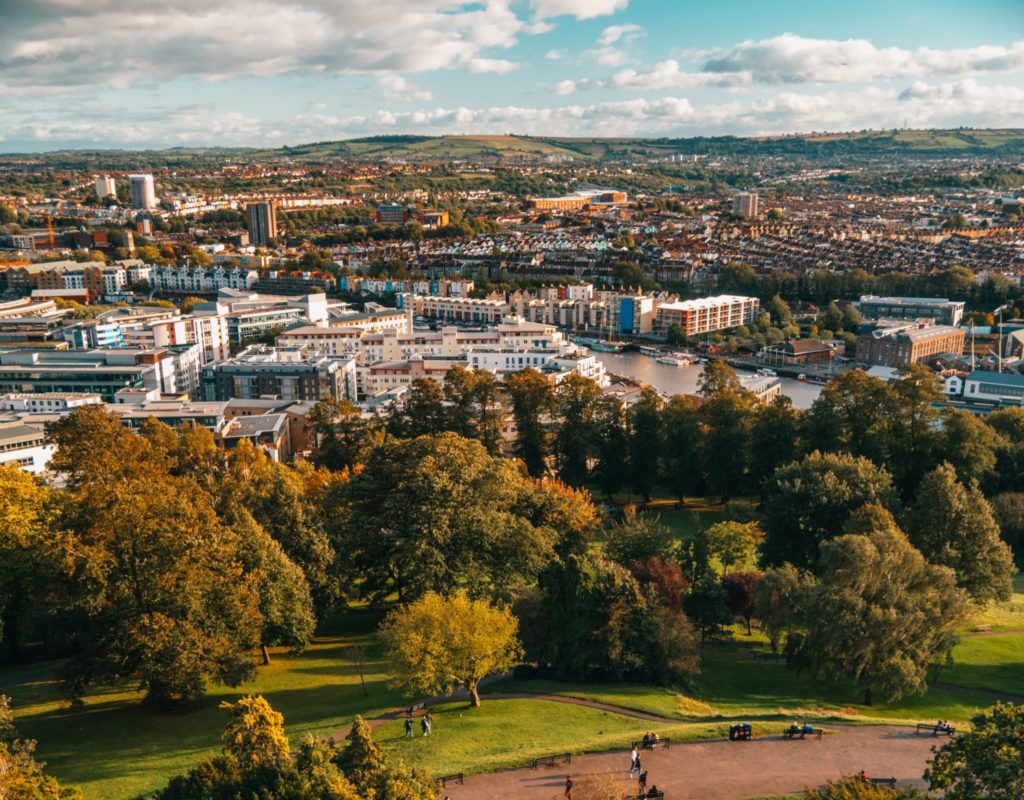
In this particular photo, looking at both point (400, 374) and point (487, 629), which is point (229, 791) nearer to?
point (487, 629)

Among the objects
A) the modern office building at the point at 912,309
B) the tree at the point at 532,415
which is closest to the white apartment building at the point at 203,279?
the modern office building at the point at 912,309

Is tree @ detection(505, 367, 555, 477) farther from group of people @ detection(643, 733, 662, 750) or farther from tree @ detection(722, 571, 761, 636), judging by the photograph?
group of people @ detection(643, 733, 662, 750)

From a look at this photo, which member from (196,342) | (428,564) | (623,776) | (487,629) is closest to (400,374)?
(196,342)

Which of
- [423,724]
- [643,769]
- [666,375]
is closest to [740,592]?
[643,769]

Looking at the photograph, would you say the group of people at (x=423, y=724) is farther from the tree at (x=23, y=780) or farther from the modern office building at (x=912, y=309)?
the modern office building at (x=912, y=309)

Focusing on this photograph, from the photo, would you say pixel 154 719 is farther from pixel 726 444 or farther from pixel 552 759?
pixel 726 444

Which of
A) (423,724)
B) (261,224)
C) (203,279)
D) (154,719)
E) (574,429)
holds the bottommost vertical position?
(154,719)
